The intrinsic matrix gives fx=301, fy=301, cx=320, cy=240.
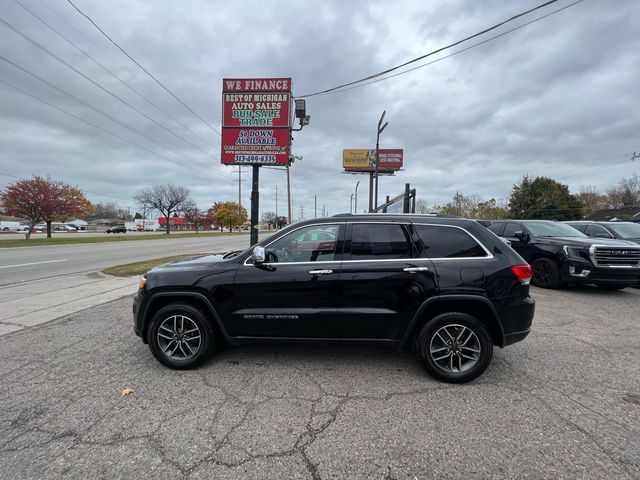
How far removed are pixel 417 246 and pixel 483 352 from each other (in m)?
1.25

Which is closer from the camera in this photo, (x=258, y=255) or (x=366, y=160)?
(x=258, y=255)

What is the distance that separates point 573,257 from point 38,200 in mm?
33776

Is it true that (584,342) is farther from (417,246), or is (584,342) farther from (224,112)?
(224,112)

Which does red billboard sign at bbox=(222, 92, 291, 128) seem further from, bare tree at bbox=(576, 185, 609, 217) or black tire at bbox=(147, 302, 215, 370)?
bare tree at bbox=(576, 185, 609, 217)

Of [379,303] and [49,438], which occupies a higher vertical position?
[379,303]

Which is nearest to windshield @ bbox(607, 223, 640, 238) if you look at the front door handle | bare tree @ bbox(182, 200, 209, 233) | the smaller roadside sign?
the front door handle

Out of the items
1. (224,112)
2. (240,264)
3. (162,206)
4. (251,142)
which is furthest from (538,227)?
(162,206)

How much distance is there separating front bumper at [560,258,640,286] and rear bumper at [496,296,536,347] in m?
5.08

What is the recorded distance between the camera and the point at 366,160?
4862cm

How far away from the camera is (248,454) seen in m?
2.12

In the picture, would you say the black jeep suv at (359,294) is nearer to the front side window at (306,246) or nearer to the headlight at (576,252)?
the front side window at (306,246)

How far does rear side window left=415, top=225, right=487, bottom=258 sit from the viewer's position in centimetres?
320

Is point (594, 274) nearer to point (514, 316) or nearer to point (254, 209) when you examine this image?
point (514, 316)

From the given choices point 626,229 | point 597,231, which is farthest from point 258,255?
point 626,229
